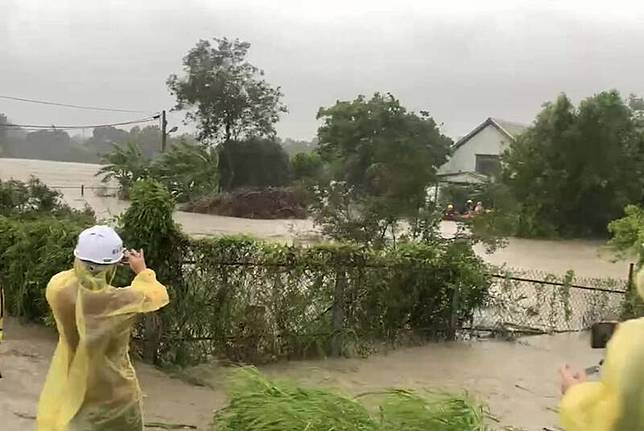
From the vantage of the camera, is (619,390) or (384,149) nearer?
(619,390)

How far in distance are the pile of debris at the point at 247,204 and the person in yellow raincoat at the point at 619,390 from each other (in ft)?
92.6

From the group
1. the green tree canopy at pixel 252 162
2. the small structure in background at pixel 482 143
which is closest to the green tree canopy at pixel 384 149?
the green tree canopy at pixel 252 162

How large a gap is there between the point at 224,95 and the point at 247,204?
457cm

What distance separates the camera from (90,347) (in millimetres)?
3256

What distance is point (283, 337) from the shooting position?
8273mm

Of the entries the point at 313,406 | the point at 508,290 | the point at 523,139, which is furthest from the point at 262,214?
the point at 313,406

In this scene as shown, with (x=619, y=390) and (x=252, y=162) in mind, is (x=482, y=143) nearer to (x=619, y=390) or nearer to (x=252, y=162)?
(x=252, y=162)

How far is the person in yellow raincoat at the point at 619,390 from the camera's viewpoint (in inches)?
72.2

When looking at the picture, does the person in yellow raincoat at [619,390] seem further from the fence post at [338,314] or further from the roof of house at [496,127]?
the roof of house at [496,127]

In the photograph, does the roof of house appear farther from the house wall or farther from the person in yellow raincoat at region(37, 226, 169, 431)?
the person in yellow raincoat at region(37, 226, 169, 431)

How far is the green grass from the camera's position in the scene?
3.39 meters

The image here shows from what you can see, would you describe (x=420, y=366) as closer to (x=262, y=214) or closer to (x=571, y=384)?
(x=571, y=384)

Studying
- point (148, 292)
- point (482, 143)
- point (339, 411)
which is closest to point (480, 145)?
point (482, 143)

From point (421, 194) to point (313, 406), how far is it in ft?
40.0
